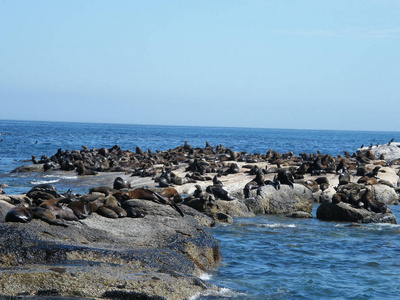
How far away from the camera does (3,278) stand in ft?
22.8

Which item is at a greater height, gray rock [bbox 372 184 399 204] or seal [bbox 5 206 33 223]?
seal [bbox 5 206 33 223]

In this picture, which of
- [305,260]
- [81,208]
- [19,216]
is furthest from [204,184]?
[19,216]

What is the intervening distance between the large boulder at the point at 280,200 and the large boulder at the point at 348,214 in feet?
3.59

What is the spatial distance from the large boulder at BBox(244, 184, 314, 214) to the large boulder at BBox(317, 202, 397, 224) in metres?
1.09

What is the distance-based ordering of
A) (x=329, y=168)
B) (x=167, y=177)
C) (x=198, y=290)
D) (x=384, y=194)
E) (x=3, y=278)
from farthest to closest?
1. (x=329, y=168)
2. (x=167, y=177)
3. (x=384, y=194)
4. (x=198, y=290)
5. (x=3, y=278)

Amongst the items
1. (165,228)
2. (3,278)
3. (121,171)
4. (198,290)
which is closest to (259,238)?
(165,228)

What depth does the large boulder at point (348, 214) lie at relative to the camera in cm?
1617

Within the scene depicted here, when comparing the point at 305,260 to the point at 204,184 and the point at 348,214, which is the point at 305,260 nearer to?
the point at 348,214

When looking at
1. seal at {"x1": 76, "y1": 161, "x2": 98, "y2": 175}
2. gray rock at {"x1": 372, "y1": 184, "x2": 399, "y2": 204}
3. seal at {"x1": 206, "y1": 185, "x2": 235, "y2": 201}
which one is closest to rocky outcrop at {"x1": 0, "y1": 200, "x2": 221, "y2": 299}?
seal at {"x1": 206, "y1": 185, "x2": 235, "y2": 201}

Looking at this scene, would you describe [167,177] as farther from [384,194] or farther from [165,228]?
[165,228]

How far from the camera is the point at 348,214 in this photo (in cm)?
1662

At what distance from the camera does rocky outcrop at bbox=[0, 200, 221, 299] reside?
23.3 feet

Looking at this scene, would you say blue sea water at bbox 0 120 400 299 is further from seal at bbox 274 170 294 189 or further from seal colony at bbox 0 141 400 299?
seal at bbox 274 170 294 189

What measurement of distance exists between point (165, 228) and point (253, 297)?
2565 mm
